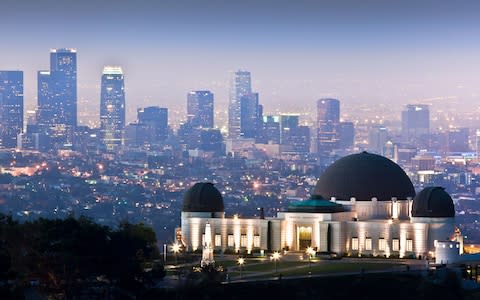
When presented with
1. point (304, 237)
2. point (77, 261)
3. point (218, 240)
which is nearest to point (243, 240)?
point (218, 240)

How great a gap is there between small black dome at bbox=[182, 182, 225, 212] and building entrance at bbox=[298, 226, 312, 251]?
7147 mm

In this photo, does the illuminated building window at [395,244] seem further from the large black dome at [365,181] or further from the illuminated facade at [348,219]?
the large black dome at [365,181]

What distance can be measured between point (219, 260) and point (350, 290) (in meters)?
16.8

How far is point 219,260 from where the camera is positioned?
3981 inches

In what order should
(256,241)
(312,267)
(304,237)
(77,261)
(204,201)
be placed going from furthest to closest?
(204,201) < (256,241) < (304,237) < (312,267) < (77,261)

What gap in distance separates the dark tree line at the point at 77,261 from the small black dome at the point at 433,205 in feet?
85.4

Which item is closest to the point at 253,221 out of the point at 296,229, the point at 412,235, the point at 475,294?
the point at 296,229

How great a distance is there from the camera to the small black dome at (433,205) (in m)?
104

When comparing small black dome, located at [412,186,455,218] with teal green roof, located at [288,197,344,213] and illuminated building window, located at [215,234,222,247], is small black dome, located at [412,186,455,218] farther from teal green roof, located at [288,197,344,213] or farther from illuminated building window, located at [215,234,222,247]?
illuminated building window, located at [215,234,222,247]

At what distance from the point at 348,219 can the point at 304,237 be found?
3.19 meters

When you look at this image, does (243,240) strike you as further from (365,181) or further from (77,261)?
(77,261)

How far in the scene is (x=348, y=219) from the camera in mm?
107875

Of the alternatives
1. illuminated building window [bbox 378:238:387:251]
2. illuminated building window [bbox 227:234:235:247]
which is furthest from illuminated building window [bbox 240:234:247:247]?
illuminated building window [bbox 378:238:387:251]

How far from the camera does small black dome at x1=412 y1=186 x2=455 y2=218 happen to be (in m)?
104
